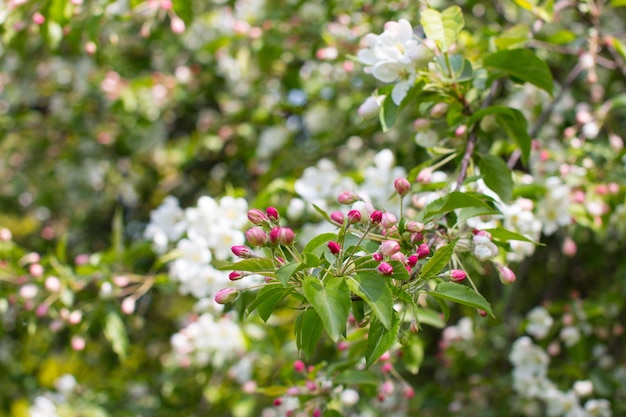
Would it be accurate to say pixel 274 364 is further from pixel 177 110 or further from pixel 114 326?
pixel 177 110

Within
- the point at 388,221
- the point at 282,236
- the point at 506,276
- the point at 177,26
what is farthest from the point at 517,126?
the point at 177,26

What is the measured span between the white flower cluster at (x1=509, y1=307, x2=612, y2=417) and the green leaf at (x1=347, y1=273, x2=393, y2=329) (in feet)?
5.03

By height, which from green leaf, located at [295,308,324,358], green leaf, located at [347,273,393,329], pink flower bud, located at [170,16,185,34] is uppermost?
green leaf, located at [347,273,393,329]

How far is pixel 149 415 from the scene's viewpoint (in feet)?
10.5

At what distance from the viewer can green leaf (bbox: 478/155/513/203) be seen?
1.45 metres

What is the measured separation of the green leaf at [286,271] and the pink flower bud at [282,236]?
8cm

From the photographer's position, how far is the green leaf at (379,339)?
1.04m

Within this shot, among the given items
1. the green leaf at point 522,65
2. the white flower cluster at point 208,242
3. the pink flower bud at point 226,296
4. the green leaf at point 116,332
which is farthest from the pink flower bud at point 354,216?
the green leaf at point 116,332

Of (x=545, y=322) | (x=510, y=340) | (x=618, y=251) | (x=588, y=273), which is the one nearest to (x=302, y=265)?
(x=545, y=322)

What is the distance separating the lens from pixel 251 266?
3.51ft

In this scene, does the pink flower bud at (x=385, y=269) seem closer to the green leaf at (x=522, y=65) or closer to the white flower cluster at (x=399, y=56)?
the white flower cluster at (x=399, y=56)

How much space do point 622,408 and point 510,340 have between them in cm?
61

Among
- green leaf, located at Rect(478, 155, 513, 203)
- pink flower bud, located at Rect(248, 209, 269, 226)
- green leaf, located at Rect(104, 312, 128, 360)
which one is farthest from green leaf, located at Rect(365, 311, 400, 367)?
green leaf, located at Rect(104, 312, 128, 360)

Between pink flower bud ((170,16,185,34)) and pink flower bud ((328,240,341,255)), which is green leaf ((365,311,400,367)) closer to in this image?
pink flower bud ((328,240,341,255))
